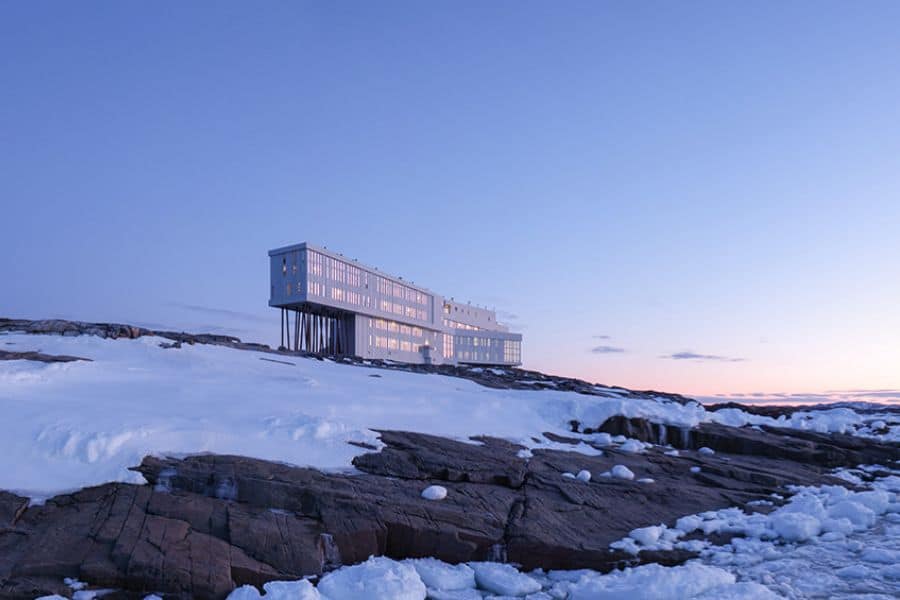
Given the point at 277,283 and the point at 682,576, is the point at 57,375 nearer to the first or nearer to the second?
the point at 682,576

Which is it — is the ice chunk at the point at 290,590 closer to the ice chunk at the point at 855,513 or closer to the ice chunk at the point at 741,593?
the ice chunk at the point at 741,593

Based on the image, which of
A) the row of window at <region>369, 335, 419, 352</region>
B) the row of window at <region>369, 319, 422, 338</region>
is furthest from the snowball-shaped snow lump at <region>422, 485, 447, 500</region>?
the row of window at <region>369, 319, 422, 338</region>

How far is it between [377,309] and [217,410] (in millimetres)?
50737

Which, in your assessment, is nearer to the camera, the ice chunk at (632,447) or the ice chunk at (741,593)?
the ice chunk at (741,593)

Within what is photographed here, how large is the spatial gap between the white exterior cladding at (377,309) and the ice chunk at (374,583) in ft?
152

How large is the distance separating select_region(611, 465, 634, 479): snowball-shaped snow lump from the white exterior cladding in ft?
139

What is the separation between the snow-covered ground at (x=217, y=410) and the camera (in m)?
9.61

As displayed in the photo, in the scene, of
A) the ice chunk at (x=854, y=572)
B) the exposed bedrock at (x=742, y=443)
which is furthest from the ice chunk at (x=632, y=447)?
the ice chunk at (x=854, y=572)

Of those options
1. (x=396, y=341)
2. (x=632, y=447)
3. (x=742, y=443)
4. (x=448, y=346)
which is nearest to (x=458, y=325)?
(x=448, y=346)

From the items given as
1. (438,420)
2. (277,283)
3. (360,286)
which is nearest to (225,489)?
(438,420)

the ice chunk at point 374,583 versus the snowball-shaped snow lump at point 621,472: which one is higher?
the snowball-shaped snow lump at point 621,472

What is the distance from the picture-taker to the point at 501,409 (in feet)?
61.2

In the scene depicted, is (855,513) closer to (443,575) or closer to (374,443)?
(443,575)

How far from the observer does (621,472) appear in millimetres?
13375
